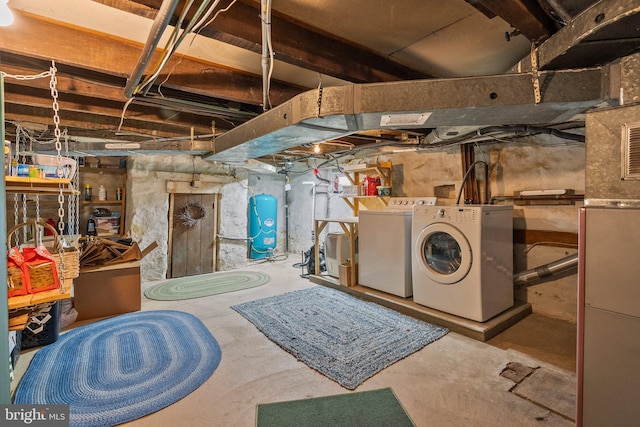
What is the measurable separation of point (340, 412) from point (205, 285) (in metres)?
2.97

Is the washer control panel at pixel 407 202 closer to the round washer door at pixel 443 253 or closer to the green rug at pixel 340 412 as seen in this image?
the round washer door at pixel 443 253

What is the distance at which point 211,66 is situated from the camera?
208 cm

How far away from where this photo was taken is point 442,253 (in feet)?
9.70

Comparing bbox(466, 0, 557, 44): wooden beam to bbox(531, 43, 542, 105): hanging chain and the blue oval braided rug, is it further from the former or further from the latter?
the blue oval braided rug

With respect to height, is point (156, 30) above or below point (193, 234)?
above

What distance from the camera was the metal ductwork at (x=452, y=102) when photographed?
1.44 m

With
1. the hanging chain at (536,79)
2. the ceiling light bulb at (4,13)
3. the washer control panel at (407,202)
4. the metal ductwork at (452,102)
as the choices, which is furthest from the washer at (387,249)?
the ceiling light bulb at (4,13)

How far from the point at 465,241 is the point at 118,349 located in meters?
3.08

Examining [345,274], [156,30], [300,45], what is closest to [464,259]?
[345,274]

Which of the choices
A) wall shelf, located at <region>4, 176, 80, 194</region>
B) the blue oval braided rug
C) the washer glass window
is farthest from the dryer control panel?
wall shelf, located at <region>4, 176, 80, 194</region>

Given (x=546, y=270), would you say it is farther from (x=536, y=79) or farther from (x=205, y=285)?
(x=205, y=285)

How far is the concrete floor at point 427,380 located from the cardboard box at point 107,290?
0.74 m

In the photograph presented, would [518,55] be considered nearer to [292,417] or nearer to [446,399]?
[446,399]

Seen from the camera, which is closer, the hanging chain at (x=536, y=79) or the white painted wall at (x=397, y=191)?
the hanging chain at (x=536, y=79)
